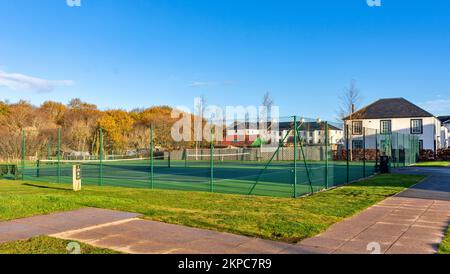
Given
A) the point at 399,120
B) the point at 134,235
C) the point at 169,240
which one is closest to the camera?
the point at 169,240

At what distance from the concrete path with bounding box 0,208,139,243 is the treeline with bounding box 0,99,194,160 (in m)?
26.5

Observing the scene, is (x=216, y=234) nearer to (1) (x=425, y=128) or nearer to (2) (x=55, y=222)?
(2) (x=55, y=222)

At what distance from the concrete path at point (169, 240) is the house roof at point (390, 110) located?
4168 centimetres

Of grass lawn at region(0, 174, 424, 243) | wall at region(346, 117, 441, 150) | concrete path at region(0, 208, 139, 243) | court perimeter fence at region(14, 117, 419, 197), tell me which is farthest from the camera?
wall at region(346, 117, 441, 150)

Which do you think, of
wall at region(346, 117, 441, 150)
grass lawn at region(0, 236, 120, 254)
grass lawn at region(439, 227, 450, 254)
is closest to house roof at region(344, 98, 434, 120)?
wall at region(346, 117, 441, 150)

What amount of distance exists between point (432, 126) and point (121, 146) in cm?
4000

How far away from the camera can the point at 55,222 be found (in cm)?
747

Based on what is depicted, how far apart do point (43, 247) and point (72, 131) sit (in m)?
44.2

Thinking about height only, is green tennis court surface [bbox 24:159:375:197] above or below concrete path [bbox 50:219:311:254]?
below

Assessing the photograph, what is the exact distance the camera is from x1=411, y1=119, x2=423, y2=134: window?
46300mm

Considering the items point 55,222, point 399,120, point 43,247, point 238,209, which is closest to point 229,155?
point 399,120

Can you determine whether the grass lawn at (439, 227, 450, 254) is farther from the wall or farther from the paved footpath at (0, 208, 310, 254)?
the wall

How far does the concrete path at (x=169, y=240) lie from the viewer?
18.1 feet

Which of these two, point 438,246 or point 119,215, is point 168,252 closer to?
point 119,215
